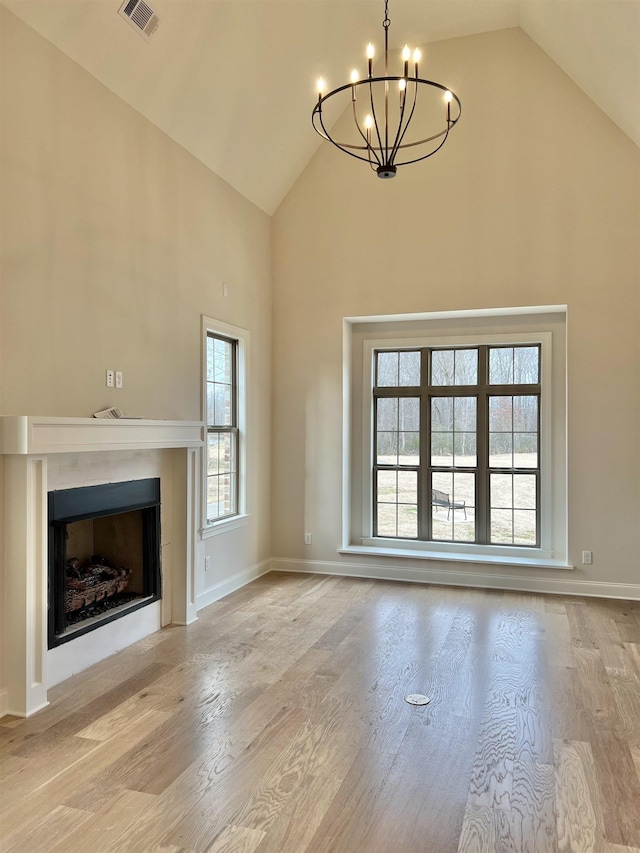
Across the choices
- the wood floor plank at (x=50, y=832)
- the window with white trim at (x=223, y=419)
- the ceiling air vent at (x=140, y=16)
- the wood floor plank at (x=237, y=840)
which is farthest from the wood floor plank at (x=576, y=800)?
the ceiling air vent at (x=140, y=16)

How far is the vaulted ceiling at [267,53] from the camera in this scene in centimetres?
372

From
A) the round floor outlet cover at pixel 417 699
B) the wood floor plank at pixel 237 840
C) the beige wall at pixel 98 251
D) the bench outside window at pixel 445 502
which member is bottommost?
the round floor outlet cover at pixel 417 699

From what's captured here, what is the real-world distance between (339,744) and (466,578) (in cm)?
306

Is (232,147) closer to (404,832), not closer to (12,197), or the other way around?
(12,197)

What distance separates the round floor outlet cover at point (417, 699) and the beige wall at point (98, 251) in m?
2.13

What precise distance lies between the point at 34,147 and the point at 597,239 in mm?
4327

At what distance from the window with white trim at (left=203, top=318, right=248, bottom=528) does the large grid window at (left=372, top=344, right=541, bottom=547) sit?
4.72ft

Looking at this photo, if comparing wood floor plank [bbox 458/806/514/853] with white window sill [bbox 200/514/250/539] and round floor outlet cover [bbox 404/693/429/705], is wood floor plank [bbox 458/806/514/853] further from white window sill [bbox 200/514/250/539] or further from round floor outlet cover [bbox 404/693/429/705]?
white window sill [bbox 200/514/250/539]

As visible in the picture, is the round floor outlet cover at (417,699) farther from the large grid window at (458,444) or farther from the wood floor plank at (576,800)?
the large grid window at (458,444)

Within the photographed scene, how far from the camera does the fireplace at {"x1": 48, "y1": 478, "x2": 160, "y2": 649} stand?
3.41 m

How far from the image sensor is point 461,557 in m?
5.64

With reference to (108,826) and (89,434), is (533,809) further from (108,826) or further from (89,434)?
(89,434)

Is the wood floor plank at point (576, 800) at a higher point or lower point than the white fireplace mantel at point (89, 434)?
lower

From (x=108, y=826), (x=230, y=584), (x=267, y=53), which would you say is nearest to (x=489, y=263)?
(x=267, y=53)
